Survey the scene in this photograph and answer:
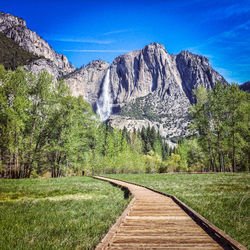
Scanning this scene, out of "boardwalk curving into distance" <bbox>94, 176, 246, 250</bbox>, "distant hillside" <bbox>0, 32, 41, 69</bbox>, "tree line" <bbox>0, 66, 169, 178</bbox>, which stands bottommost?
"boardwalk curving into distance" <bbox>94, 176, 246, 250</bbox>

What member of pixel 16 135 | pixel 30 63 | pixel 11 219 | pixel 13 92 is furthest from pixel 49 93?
pixel 30 63

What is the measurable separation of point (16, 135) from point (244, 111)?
39903 millimetres

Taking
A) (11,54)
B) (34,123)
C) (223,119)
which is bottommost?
(34,123)

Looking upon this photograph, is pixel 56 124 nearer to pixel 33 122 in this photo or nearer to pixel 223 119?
pixel 33 122

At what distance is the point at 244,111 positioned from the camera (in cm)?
3444

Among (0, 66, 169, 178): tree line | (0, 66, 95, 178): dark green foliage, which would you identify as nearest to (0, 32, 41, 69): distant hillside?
(0, 66, 169, 178): tree line

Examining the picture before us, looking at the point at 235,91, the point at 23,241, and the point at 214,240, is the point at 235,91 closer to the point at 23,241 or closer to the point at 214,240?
the point at 214,240

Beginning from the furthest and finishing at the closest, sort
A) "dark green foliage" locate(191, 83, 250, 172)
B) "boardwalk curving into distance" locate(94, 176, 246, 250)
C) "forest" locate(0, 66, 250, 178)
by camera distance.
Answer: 1. "dark green foliage" locate(191, 83, 250, 172)
2. "forest" locate(0, 66, 250, 178)
3. "boardwalk curving into distance" locate(94, 176, 246, 250)

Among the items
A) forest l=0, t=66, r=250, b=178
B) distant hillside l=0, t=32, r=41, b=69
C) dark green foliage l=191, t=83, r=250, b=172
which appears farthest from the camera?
distant hillside l=0, t=32, r=41, b=69

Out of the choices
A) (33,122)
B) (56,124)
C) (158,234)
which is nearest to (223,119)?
(56,124)

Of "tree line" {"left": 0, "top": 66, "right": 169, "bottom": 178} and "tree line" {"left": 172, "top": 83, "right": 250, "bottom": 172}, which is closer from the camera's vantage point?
"tree line" {"left": 0, "top": 66, "right": 169, "bottom": 178}

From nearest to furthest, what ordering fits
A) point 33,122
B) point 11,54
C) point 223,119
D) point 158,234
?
point 158,234
point 33,122
point 223,119
point 11,54

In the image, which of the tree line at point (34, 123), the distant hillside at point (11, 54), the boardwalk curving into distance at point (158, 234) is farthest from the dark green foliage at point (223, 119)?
the distant hillside at point (11, 54)

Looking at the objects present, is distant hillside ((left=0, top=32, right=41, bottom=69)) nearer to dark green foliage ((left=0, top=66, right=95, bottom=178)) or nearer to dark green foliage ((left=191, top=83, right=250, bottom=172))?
dark green foliage ((left=0, top=66, right=95, bottom=178))
